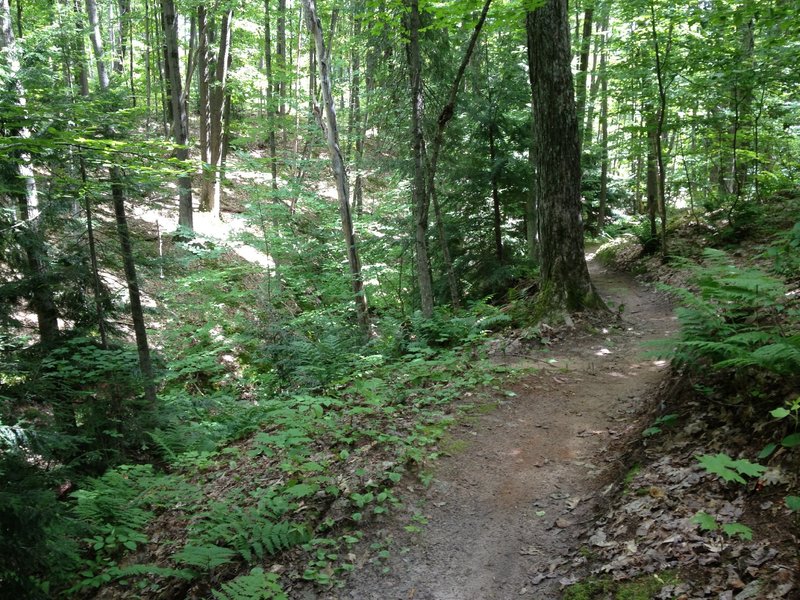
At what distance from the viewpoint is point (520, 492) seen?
4473 mm

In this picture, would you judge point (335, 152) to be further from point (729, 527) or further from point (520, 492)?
point (729, 527)

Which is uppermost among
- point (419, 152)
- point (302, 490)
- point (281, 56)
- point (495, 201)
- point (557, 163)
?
point (281, 56)

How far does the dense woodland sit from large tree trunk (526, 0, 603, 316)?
0.12 ft

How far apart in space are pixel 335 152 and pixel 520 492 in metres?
8.24

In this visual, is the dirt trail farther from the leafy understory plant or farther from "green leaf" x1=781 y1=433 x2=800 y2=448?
"green leaf" x1=781 y1=433 x2=800 y2=448

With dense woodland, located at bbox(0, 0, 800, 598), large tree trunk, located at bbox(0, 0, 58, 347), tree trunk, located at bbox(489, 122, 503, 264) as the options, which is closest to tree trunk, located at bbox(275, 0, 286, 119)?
dense woodland, located at bbox(0, 0, 800, 598)

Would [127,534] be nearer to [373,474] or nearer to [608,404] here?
[373,474]

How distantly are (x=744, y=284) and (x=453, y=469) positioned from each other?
295 centimetres

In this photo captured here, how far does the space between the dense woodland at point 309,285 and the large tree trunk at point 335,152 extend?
0.19 ft

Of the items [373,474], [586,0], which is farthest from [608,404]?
[586,0]

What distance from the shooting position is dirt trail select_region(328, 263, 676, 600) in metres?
3.59

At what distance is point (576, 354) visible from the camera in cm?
734

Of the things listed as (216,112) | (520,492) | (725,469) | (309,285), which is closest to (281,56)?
(216,112)

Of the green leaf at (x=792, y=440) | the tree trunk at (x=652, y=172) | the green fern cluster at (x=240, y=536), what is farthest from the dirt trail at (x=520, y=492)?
the tree trunk at (x=652, y=172)
